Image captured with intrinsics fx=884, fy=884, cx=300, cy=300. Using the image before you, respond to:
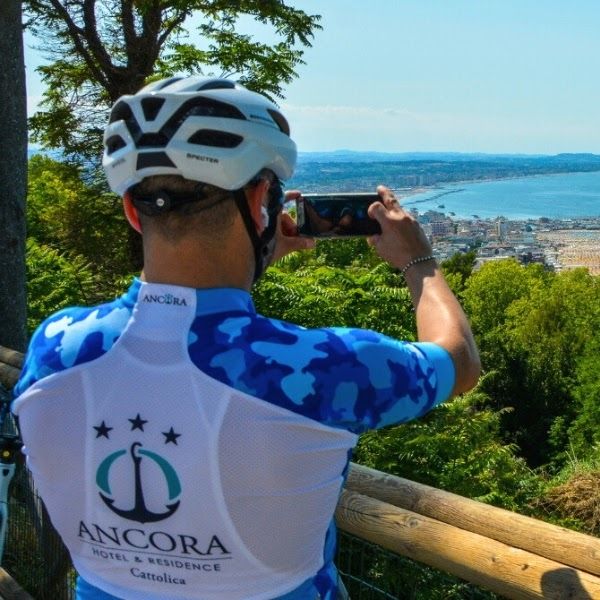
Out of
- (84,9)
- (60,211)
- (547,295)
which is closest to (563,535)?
(84,9)

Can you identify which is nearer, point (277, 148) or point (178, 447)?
point (178, 447)

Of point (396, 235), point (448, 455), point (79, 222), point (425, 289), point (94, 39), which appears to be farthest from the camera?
point (79, 222)

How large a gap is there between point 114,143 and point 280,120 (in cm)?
34

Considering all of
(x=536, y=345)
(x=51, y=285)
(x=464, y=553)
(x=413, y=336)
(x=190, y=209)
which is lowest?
(x=536, y=345)

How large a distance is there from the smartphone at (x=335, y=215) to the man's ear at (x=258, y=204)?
38 centimetres

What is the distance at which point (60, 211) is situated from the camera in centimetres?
2362

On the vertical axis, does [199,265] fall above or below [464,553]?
above

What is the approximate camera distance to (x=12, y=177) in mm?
6562

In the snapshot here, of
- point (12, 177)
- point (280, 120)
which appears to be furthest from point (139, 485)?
point (12, 177)

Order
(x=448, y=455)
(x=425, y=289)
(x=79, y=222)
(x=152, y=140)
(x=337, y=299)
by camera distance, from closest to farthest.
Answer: (x=152, y=140), (x=425, y=289), (x=448, y=455), (x=337, y=299), (x=79, y=222)

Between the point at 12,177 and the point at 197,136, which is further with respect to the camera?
the point at 12,177

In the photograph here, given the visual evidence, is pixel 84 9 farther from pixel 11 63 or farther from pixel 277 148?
pixel 277 148

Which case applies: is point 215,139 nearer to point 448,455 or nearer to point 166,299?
point 166,299

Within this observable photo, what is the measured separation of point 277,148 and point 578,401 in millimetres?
45547
